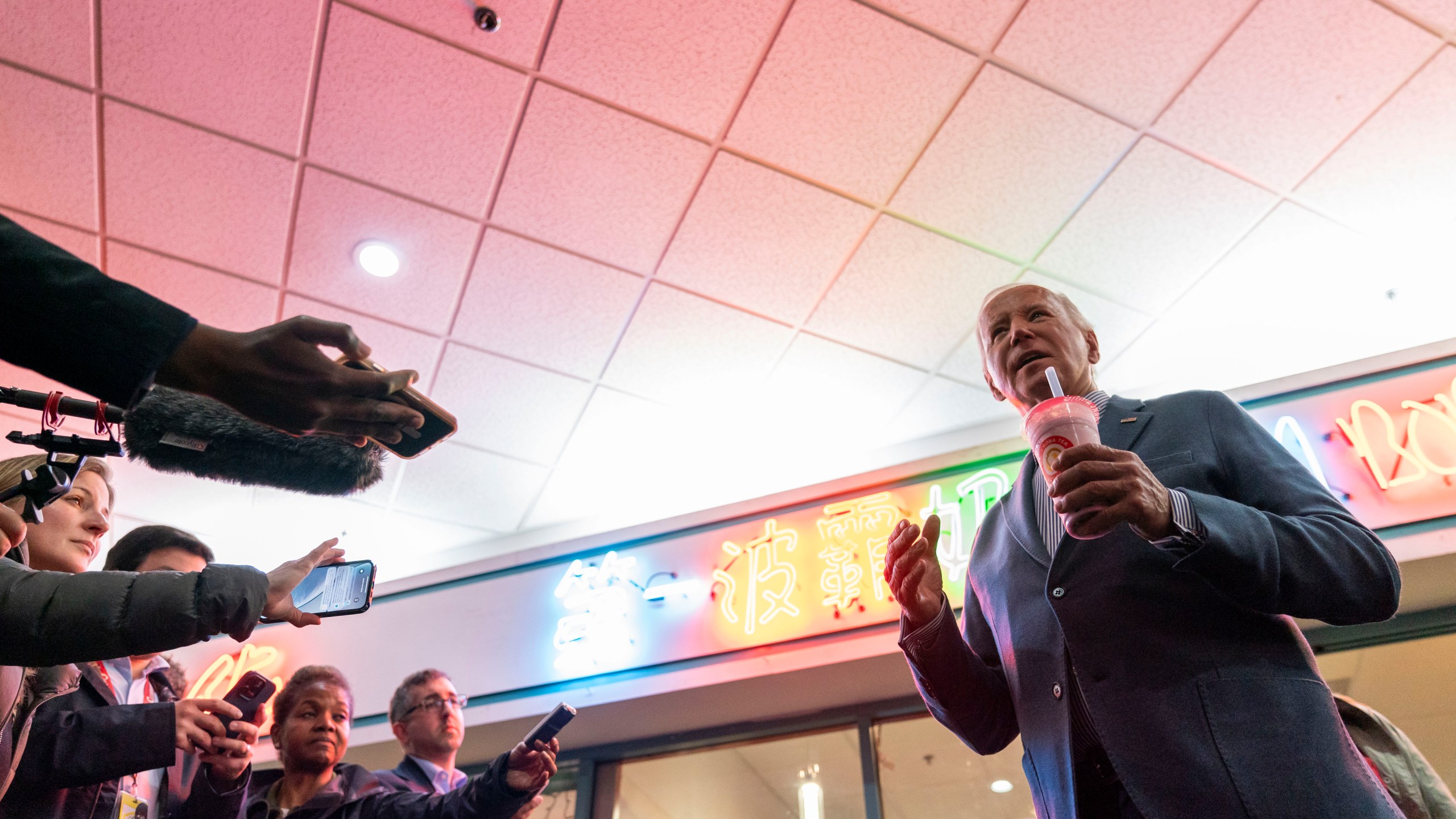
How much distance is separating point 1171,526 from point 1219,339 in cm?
303

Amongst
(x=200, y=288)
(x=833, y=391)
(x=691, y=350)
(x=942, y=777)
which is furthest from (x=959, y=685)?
(x=200, y=288)

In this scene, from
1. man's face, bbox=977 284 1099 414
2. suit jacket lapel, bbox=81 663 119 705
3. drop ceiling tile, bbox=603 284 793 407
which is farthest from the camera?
drop ceiling tile, bbox=603 284 793 407

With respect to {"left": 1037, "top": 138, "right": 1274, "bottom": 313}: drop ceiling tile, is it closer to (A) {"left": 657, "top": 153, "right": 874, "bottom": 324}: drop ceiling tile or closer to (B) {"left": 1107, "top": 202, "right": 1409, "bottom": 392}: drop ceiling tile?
(B) {"left": 1107, "top": 202, "right": 1409, "bottom": 392}: drop ceiling tile

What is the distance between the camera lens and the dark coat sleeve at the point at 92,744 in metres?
1.51

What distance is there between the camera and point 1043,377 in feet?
4.44

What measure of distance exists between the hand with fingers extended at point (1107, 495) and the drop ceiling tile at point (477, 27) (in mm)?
2172

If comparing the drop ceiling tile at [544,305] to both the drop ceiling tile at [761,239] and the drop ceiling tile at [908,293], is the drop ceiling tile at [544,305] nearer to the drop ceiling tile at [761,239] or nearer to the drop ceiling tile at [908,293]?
the drop ceiling tile at [761,239]

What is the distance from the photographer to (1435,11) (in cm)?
246

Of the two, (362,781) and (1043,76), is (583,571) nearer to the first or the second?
(362,781)

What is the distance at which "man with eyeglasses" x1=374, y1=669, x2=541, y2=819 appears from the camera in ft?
8.42

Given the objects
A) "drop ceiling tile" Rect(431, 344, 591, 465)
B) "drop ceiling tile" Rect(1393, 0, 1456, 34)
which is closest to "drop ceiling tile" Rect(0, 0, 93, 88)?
"drop ceiling tile" Rect(431, 344, 591, 465)

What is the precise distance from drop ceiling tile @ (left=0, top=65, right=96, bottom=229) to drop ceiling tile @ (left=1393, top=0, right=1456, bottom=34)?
3.86 m

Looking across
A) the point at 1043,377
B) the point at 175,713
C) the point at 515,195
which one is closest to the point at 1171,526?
the point at 1043,377

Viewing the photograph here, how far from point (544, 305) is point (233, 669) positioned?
100.0 inches
